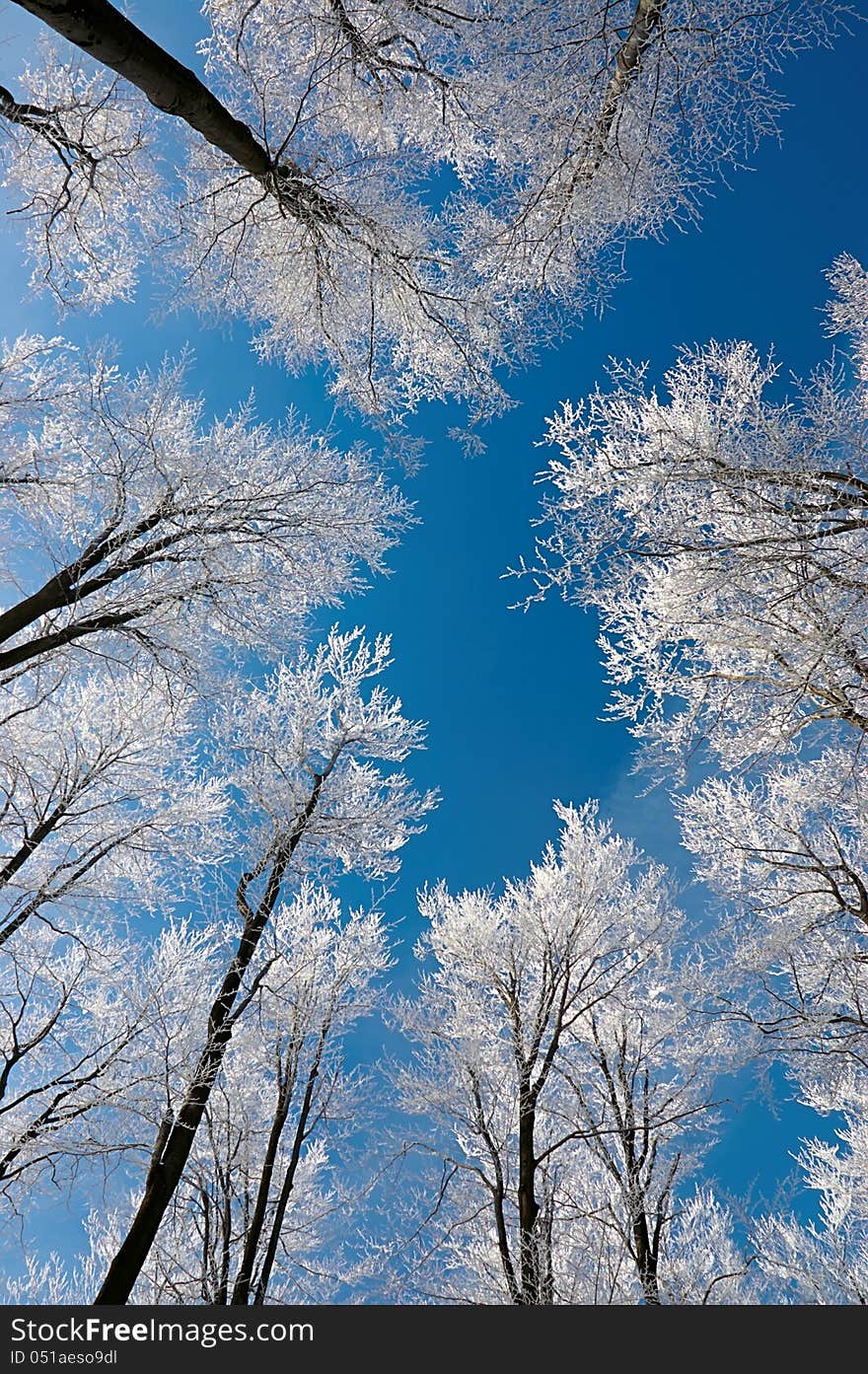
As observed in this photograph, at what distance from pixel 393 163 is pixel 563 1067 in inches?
363

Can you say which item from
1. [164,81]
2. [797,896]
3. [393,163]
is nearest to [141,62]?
[164,81]

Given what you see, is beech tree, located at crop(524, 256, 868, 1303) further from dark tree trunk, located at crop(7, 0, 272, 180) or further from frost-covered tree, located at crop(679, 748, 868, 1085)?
dark tree trunk, located at crop(7, 0, 272, 180)

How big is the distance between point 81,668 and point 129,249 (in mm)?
3366

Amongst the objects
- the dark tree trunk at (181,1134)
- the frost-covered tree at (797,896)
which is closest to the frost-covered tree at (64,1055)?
the dark tree trunk at (181,1134)

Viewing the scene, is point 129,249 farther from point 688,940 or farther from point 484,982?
point 688,940

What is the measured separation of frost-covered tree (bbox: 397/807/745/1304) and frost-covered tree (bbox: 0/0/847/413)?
595cm

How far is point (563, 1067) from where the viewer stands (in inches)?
380

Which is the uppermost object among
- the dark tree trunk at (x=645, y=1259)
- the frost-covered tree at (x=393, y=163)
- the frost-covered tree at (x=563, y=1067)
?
the frost-covered tree at (x=393, y=163)

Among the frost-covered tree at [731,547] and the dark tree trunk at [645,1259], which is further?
the dark tree trunk at [645,1259]

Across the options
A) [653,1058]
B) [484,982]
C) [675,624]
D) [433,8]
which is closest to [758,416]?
[675,624]

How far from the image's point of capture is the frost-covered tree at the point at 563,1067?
7934 millimetres

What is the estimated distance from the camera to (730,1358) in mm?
4027

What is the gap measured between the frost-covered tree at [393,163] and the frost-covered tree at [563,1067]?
5.95 metres

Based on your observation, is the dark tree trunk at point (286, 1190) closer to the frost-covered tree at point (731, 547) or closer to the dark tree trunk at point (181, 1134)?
the dark tree trunk at point (181, 1134)
